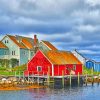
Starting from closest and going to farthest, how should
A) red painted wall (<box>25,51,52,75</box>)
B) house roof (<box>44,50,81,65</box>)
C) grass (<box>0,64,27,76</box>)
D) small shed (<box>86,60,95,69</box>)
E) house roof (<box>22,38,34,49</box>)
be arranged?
1. red painted wall (<box>25,51,52,75</box>)
2. house roof (<box>44,50,81,65</box>)
3. grass (<box>0,64,27,76</box>)
4. house roof (<box>22,38,34,49</box>)
5. small shed (<box>86,60,95,69</box>)

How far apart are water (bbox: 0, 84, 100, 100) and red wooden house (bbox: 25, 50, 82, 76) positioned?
329 inches

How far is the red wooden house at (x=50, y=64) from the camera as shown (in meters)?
81.8

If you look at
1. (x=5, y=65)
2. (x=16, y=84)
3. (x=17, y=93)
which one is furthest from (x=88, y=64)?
(x=17, y=93)

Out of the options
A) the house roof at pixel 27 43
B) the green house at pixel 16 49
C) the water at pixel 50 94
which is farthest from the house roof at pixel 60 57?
the house roof at pixel 27 43

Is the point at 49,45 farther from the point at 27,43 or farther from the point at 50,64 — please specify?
the point at 50,64

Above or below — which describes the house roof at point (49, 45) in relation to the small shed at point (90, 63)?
above

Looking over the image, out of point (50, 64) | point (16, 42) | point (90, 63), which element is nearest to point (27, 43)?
point (16, 42)

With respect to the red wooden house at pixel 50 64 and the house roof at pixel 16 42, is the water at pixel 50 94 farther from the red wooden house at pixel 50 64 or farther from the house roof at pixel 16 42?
the house roof at pixel 16 42

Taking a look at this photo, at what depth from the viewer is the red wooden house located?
268 feet

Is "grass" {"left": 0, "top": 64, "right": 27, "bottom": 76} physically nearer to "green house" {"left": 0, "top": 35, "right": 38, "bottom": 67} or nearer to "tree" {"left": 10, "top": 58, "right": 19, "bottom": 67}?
"tree" {"left": 10, "top": 58, "right": 19, "bottom": 67}

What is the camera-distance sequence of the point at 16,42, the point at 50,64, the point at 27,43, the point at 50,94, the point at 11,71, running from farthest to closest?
1. the point at 27,43
2. the point at 16,42
3. the point at 11,71
4. the point at 50,64
5. the point at 50,94

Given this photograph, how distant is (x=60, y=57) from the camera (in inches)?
3386

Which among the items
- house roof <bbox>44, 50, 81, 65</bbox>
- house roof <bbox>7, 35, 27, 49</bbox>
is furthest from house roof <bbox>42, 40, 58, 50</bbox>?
house roof <bbox>44, 50, 81, 65</bbox>

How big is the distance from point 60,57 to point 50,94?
19.9 meters
